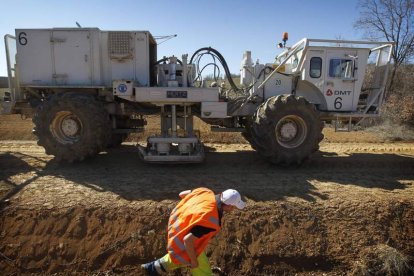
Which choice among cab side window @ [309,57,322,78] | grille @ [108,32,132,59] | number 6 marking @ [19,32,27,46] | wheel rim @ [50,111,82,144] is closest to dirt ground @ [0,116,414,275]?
wheel rim @ [50,111,82,144]

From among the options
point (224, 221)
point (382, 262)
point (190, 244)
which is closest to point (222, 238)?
point (224, 221)

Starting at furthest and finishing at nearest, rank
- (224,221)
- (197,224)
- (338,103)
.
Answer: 1. (338,103)
2. (224,221)
3. (197,224)

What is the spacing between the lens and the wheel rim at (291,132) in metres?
7.35

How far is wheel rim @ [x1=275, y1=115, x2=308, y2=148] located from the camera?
7352mm

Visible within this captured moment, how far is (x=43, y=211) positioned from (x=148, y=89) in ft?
10.4

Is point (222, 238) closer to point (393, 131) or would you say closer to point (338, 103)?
point (338, 103)

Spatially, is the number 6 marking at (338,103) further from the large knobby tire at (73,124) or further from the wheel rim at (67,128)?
the wheel rim at (67,128)

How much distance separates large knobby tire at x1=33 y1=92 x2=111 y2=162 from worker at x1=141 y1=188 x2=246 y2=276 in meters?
4.07

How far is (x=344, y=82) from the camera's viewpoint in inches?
314

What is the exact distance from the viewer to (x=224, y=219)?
5.18 m

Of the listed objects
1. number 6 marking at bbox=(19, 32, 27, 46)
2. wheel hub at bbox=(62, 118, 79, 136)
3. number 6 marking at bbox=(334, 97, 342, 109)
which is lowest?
wheel hub at bbox=(62, 118, 79, 136)

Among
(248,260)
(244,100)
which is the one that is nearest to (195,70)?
(244,100)

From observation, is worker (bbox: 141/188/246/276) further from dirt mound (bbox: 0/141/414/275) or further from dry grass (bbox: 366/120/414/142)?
dry grass (bbox: 366/120/414/142)

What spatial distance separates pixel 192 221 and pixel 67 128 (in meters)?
5.05
